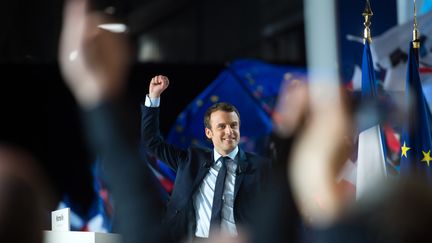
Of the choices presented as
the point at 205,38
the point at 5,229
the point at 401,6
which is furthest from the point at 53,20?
the point at 5,229

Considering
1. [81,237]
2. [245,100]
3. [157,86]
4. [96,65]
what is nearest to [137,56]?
[245,100]

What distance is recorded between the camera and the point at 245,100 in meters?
7.24

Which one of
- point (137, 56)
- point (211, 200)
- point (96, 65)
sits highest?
point (137, 56)

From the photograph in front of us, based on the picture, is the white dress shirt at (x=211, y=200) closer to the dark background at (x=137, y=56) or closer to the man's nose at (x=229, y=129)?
the man's nose at (x=229, y=129)

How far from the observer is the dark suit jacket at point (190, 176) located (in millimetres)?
3664

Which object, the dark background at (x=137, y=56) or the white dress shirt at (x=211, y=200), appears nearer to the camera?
the white dress shirt at (x=211, y=200)

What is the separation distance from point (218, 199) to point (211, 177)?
0.44 ft

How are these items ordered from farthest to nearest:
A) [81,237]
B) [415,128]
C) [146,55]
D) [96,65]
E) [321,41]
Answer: [146,55] < [321,41] < [415,128] < [81,237] < [96,65]

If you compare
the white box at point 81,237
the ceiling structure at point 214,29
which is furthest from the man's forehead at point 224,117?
the ceiling structure at point 214,29

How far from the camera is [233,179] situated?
3750mm

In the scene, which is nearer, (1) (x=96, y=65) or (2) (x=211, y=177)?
(1) (x=96, y=65)

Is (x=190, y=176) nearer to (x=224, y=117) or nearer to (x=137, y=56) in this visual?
(x=224, y=117)

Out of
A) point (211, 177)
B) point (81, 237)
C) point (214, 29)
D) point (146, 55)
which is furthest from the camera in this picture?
point (214, 29)

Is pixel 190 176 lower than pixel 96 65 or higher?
lower
